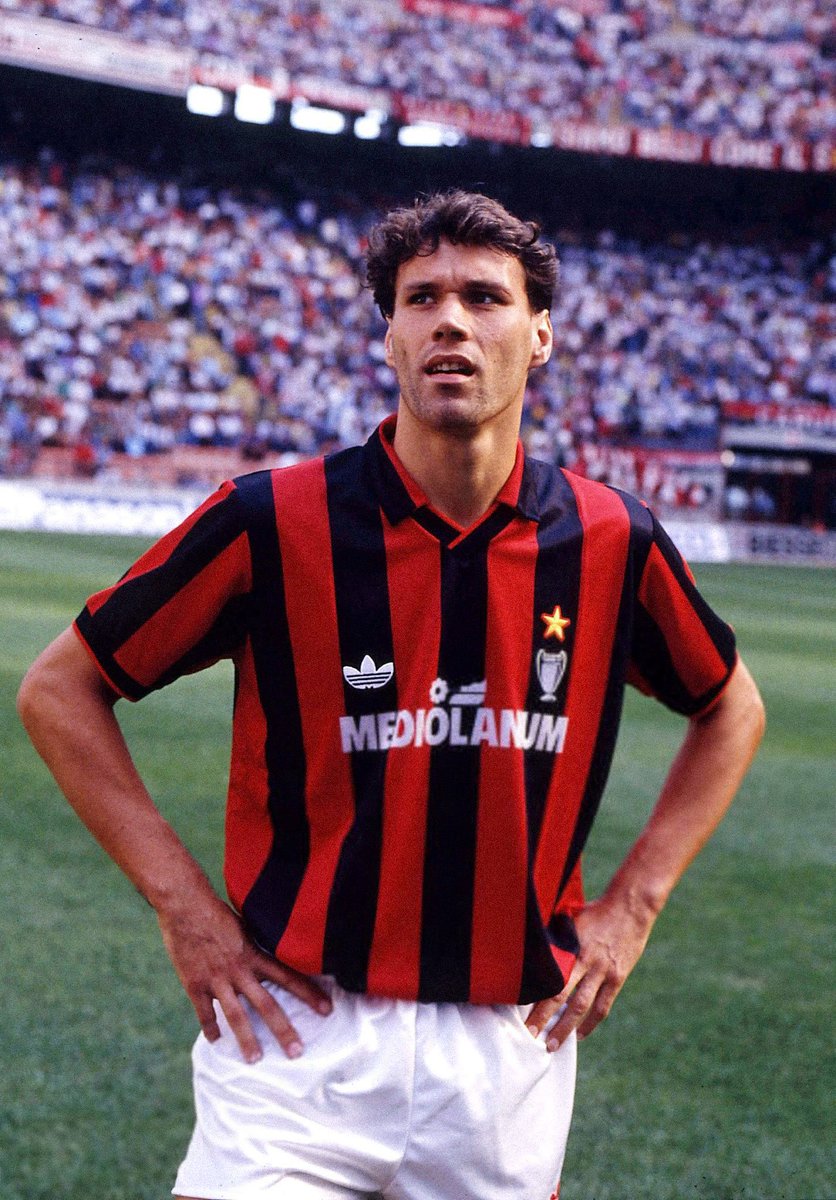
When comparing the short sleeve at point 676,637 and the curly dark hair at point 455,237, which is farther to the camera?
the short sleeve at point 676,637

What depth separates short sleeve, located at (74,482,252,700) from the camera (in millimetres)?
2258

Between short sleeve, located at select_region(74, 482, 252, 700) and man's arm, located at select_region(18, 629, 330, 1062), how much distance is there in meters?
0.05

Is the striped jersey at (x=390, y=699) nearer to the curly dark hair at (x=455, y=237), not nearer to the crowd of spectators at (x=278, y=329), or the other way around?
the curly dark hair at (x=455, y=237)

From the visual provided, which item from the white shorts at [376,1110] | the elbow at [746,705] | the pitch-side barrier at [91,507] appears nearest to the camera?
the white shorts at [376,1110]

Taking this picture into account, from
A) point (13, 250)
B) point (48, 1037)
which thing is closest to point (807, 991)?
point (48, 1037)

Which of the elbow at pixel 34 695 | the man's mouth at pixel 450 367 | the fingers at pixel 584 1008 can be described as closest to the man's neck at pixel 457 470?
the man's mouth at pixel 450 367

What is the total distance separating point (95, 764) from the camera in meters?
2.29

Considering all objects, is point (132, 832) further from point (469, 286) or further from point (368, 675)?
point (469, 286)

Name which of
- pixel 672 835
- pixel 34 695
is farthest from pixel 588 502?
pixel 34 695

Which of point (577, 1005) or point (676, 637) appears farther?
point (676, 637)

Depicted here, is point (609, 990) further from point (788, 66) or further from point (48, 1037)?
point (788, 66)

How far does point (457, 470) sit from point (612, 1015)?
2.81 m

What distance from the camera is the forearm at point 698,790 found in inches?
99.9

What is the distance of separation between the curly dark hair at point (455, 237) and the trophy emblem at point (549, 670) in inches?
22.9
